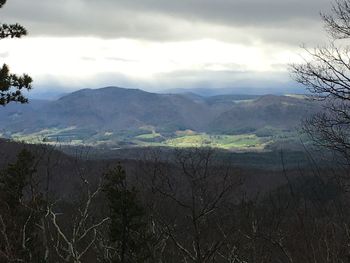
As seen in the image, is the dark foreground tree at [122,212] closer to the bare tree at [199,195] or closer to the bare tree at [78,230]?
the bare tree at [78,230]

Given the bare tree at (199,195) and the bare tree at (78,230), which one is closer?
the bare tree at (199,195)

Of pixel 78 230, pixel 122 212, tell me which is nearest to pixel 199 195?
pixel 78 230

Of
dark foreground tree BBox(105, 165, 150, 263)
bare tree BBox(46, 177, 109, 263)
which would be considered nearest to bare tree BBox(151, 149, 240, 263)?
bare tree BBox(46, 177, 109, 263)

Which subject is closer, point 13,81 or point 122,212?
point 13,81

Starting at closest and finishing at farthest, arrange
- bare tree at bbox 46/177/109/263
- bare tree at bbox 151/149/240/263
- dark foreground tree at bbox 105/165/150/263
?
bare tree at bbox 151/149/240/263 → bare tree at bbox 46/177/109/263 → dark foreground tree at bbox 105/165/150/263

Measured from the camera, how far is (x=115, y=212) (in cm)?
2377

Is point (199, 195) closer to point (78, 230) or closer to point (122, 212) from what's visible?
point (78, 230)

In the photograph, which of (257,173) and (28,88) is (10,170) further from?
(257,173)

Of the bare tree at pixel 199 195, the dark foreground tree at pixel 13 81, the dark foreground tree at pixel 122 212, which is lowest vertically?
the dark foreground tree at pixel 122 212

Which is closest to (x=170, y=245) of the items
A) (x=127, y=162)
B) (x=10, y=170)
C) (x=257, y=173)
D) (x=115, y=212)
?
(x=115, y=212)

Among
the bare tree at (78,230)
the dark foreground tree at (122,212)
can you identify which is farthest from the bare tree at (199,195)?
the dark foreground tree at (122,212)

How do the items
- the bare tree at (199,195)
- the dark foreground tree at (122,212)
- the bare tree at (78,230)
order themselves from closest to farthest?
1. the bare tree at (199,195)
2. the bare tree at (78,230)
3. the dark foreground tree at (122,212)

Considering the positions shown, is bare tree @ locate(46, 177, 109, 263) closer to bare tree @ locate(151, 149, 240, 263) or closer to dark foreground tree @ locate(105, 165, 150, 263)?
dark foreground tree @ locate(105, 165, 150, 263)

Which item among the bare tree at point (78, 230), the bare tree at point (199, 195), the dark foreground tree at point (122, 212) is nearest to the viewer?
the bare tree at point (199, 195)
